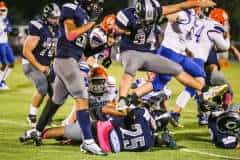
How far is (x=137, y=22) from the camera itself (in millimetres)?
8984

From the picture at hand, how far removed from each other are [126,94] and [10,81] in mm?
9006

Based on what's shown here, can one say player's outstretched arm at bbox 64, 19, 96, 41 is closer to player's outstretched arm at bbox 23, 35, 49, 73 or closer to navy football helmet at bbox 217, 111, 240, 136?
navy football helmet at bbox 217, 111, 240, 136

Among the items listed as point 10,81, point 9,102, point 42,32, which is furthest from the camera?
point 10,81

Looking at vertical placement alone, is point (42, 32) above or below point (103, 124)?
above

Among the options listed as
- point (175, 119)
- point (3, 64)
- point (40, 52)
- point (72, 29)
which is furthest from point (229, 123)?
point (3, 64)

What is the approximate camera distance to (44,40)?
1043 centimetres

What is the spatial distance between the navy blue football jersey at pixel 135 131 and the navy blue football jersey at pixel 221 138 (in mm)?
855

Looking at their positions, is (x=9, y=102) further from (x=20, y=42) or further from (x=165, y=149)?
(x=20, y=42)

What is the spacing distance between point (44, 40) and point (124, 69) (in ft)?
5.14

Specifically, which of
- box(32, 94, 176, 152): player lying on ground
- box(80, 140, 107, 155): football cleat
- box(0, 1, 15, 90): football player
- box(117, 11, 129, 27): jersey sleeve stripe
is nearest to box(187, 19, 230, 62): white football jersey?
box(117, 11, 129, 27): jersey sleeve stripe

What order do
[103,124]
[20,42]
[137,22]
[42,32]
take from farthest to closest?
[20,42] < [42,32] < [137,22] < [103,124]

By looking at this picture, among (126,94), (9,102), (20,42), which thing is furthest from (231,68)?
(126,94)

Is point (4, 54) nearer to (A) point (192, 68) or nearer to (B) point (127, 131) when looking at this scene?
(A) point (192, 68)

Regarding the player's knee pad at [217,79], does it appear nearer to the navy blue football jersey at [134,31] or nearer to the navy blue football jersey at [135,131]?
the navy blue football jersey at [134,31]
